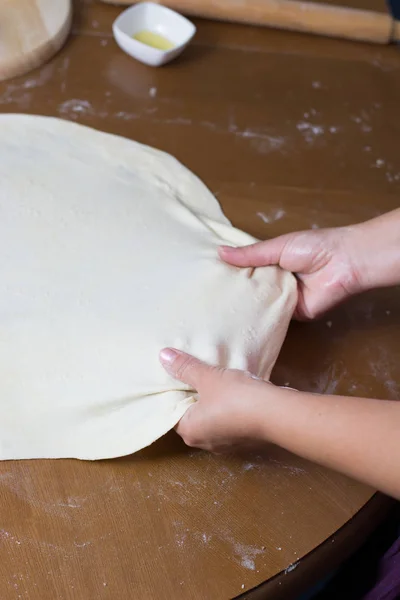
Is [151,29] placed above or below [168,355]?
above

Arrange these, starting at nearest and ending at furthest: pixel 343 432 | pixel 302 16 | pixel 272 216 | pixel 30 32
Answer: pixel 343 432
pixel 272 216
pixel 30 32
pixel 302 16

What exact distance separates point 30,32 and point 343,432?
1049 millimetres

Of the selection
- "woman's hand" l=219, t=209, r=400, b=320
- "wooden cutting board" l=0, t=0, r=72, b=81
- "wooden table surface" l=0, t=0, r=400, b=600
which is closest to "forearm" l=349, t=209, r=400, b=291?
"woman's hand" l=219, t=209, r=400, b=320

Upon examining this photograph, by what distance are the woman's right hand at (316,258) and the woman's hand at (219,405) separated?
0.22 m

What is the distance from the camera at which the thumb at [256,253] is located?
0.97m

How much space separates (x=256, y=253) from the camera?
3.17 feet

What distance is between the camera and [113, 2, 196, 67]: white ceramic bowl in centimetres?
127

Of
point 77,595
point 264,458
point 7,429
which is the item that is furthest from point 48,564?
point 264,458

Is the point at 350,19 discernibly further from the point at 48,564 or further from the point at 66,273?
the point at 48,564

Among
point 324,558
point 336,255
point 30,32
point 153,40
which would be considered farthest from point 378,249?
point 30,32

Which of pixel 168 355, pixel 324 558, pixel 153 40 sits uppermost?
pixel 153 40

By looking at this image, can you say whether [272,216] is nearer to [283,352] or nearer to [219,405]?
[283,352]

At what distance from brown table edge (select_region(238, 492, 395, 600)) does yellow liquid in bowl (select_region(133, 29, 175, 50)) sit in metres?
1.02

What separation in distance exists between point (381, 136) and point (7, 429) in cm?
97
